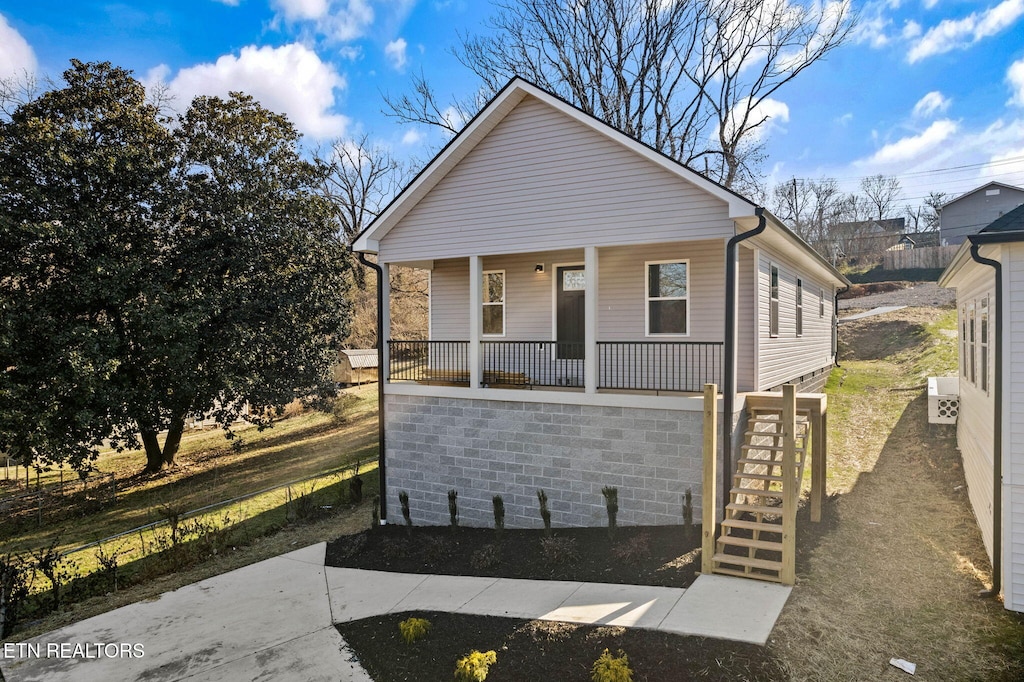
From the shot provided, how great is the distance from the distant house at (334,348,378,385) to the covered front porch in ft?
52.7

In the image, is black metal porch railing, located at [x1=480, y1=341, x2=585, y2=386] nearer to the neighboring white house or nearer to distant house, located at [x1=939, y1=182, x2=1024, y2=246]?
the neighboring white house

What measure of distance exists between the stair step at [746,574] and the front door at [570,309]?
5.32 metres

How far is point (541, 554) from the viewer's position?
26.4 ft

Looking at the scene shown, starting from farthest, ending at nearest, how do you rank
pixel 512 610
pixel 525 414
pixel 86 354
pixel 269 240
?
pixel 269 240, pixel 86 354, pixel 525 414, pixel 512 610

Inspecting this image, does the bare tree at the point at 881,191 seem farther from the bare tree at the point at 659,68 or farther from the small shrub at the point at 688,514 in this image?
the small shrub at the point at 688,514

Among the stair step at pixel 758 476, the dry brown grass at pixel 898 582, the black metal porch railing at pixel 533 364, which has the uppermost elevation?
the black metal porch railing at pixel 533 364

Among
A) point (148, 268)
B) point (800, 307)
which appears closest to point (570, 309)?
point (800, 307)

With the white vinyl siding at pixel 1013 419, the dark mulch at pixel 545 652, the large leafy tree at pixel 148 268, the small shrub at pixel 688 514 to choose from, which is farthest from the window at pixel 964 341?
the large leafy tree at pixel 148 268

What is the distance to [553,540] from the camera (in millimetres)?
8109

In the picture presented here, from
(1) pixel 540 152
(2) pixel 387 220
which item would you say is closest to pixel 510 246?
(1) pixel 540 152

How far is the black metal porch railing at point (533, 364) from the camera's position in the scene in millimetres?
11281

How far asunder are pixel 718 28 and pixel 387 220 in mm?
18714

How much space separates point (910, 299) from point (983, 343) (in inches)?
1040

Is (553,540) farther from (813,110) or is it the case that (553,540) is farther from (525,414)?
(813,110)
